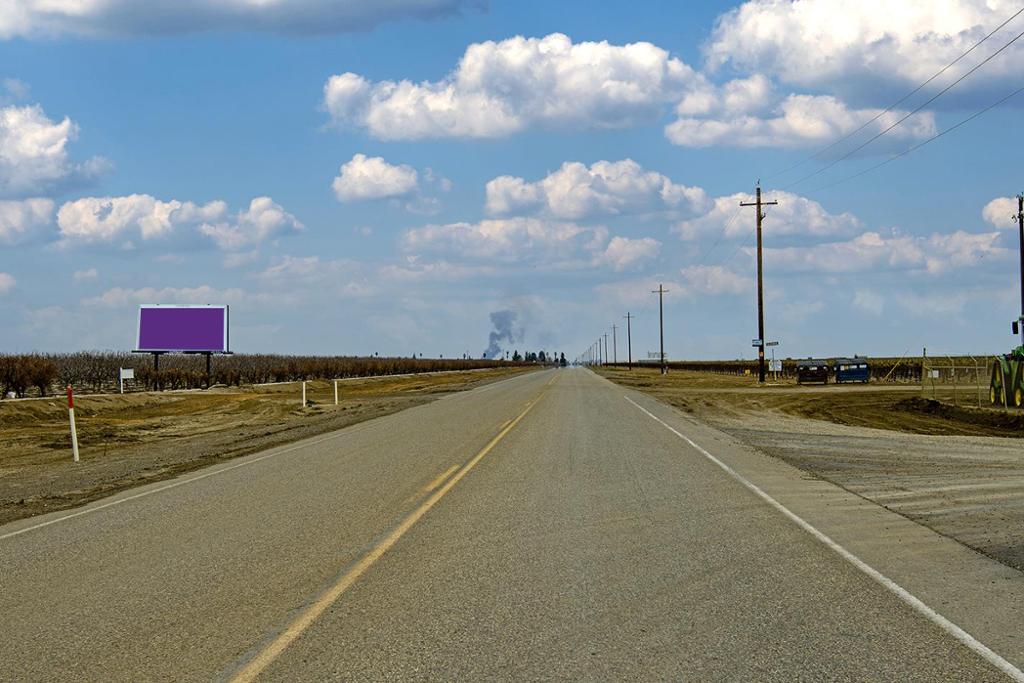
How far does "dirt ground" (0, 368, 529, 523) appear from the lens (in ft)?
53.5

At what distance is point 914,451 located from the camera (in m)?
20.2

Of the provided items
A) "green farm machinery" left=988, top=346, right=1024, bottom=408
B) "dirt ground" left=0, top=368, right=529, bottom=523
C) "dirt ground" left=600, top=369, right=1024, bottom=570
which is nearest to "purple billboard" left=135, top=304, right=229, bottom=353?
"dirt ground" left=0, top=368, right=529, bottom=523

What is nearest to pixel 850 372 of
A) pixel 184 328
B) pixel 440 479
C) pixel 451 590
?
pixel 184 328

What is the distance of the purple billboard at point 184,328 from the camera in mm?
69000

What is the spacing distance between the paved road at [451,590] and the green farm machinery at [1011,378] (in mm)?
23329

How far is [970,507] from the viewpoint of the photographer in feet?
40.5

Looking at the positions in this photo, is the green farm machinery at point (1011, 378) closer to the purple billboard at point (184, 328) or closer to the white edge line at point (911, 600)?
the white edge line at point (911, 600)

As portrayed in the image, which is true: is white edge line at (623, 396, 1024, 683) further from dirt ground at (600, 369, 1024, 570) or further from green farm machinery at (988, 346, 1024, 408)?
green farm machinery at (988, 346, 1024, 408)

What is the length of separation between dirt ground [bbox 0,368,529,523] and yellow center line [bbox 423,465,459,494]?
4.83m

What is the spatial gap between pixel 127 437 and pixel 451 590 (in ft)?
78.6

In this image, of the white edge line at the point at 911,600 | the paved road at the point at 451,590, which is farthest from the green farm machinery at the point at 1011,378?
the white edge line at the point at 911,600

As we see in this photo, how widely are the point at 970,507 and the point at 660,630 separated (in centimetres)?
756

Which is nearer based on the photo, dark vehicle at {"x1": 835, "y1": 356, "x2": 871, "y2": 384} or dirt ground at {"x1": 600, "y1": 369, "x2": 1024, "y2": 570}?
dirt ground at {"x1": 600, "y1": 369, "x2": 1024, "y2": 570}

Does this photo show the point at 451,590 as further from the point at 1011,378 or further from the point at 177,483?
the point at 1011,378
